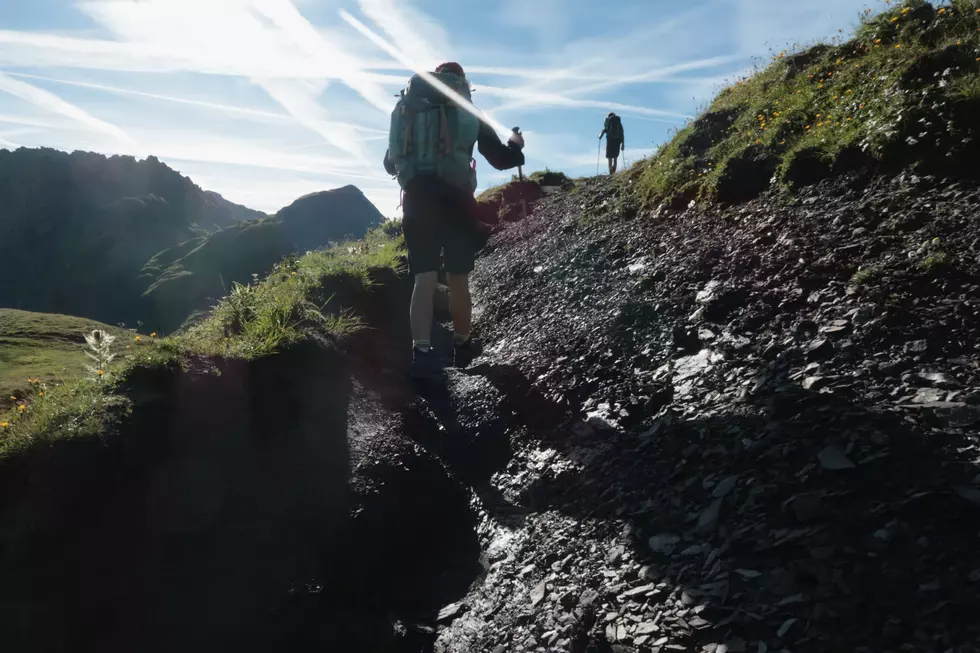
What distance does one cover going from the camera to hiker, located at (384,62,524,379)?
16.5ft

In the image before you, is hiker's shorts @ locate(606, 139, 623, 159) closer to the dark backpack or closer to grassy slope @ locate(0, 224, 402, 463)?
the dark backpack

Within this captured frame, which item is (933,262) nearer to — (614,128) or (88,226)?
(614,128)

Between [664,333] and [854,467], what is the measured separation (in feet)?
7.37

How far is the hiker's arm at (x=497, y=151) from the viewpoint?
550 cm

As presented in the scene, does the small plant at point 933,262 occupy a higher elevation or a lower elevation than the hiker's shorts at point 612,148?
lower

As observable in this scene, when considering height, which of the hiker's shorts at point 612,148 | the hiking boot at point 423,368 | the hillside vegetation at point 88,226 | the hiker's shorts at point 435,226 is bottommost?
the hiking boot at point 423,368

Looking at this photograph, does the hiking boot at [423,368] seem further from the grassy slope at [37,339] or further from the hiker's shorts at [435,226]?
the grassy slope at [37,339]

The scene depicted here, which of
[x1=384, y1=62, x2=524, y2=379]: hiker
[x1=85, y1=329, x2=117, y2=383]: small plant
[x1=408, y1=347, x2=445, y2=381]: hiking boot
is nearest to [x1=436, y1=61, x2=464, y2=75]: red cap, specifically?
[x1=384, y1=62, x2=524, y2=379]: hiker

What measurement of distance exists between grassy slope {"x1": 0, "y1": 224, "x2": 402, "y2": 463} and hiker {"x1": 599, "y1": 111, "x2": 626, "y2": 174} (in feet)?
37.4

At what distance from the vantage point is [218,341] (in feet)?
17.0

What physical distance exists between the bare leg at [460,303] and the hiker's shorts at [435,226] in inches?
9.0

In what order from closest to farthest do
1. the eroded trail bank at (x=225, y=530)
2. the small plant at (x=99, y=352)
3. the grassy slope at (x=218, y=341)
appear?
the eroded trail bank at (x=225, y=530)
the grassy slope at (x=218, y=341)
the small plant at (x=99, y=352)

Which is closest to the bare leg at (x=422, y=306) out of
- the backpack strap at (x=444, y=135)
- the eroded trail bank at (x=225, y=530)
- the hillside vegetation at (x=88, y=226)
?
the backpack strap at (x=444, y=135)

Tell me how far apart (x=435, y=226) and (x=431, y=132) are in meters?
0.86
